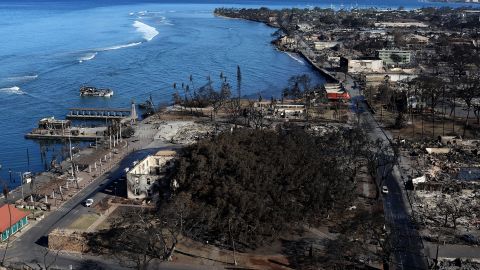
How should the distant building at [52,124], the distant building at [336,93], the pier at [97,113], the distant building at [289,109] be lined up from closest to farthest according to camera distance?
the distant building at [52,124] < the distant building at [289,109] < the pier at [97,113] < the distant building at [336,93]

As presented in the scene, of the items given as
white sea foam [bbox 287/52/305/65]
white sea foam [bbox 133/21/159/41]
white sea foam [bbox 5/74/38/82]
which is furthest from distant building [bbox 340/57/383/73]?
white sea foam [bbox 133/21/159/41]

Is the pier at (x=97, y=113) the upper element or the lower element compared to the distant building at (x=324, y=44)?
lower

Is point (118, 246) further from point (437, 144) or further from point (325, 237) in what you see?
point (437, 144)

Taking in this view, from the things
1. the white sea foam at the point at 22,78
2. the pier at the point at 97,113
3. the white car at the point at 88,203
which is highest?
the white sea foam at the point at 22,78

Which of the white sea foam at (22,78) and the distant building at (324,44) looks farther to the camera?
the distant building at (324,44)

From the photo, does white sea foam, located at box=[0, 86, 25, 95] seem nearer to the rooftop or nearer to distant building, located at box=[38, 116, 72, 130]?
distant building, located at box=[38, 116, 72, 130]

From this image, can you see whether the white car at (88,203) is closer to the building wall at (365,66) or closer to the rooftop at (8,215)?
the rooftop at (8,215)

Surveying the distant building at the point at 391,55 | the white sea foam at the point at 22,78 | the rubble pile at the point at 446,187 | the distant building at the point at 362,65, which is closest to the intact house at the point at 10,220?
the rubble pile at the point at 446,187
